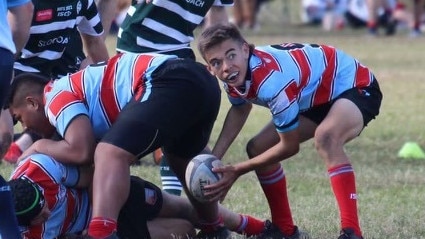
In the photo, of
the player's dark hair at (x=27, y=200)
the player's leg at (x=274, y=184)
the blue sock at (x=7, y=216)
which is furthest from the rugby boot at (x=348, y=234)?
the blue sock at (x=7, y=216)

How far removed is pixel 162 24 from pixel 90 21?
45 centimetres

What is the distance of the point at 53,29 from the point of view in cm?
712

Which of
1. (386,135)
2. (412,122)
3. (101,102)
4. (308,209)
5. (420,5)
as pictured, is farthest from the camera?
(420,5)

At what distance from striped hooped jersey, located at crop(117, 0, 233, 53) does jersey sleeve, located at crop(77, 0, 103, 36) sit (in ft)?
0.63

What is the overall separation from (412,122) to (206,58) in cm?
643

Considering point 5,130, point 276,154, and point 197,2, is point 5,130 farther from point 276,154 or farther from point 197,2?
point 276,154

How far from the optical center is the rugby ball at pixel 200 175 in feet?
18.0

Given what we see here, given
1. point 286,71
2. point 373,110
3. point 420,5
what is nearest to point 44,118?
point 286,71

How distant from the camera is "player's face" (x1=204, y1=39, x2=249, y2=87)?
18.2 feet

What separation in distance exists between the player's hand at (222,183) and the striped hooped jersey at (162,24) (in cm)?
179

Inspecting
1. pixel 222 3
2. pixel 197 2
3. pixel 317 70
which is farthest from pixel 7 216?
pixel 222 3

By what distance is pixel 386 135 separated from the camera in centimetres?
1090

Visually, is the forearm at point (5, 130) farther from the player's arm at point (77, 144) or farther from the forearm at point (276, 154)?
the forearm at point (276, 154)

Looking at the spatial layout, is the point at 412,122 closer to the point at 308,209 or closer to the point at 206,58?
the point at 308,209
